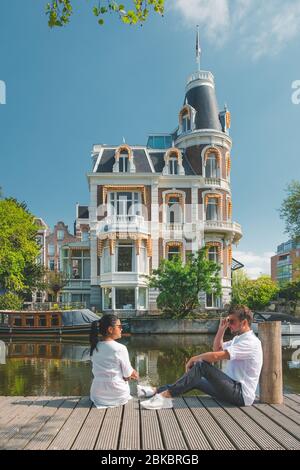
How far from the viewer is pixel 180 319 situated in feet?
84.6

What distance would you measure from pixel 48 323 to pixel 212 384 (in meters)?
20.3

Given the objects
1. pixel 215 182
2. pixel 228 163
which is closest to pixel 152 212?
pixel 215 182

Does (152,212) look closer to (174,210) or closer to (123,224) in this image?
(174,210)

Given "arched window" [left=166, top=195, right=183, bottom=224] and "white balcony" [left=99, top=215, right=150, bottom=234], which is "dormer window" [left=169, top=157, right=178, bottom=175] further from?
"white balcony" [left=99, top=215, right=150, bottom=234]

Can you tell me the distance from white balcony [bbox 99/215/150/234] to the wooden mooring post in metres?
23.9

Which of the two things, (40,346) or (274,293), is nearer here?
(40,346)

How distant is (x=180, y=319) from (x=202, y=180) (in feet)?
36.4

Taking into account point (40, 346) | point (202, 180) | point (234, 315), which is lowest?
point (40, 346)

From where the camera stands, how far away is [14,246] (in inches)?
1233

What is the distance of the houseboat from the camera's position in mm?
23422

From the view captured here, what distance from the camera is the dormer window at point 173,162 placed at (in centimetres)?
3181
